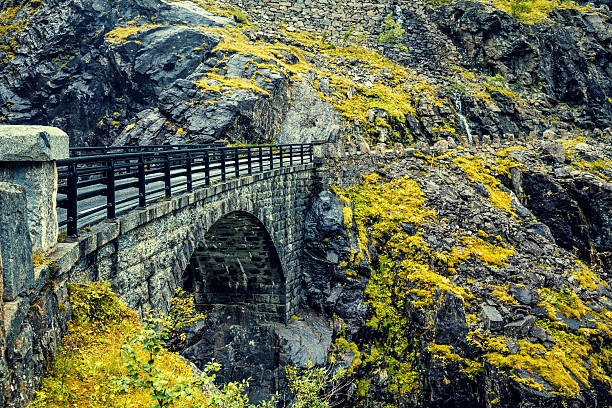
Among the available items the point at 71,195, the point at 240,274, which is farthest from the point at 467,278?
the point at 71,195

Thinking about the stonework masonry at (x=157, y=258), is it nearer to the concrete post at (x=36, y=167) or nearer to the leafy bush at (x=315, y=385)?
the concrete post at (x=36, y=167)

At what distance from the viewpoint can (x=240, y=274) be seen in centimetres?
2052

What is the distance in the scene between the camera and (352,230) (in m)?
21.4

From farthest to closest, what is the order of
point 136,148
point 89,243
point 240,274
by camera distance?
point 240,274 → point 136,148 → point 89,243

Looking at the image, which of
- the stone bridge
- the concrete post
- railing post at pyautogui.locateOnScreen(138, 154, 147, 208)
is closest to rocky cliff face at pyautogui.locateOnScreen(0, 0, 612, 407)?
the stone bridge

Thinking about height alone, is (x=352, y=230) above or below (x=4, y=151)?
below

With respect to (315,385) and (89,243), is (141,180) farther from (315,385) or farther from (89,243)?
(315,385)

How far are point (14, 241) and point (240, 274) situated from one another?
649 inches

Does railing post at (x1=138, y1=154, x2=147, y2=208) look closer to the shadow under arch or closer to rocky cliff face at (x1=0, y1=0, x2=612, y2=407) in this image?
the shadow under arch

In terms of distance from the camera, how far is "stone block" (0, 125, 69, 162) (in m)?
4.93

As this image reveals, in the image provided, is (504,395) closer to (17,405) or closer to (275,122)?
(17,405)

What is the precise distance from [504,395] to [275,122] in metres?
20.3

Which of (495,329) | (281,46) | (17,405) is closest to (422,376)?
(495,329)

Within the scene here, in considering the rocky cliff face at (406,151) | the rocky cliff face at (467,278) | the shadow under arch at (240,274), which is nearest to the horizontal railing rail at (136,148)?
the rocky cliff face at (406,151)
